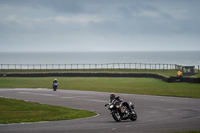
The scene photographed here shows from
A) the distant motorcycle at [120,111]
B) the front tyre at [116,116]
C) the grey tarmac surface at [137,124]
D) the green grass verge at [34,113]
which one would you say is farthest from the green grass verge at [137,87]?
the front tyre at [116,116]

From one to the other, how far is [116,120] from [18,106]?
12.4m

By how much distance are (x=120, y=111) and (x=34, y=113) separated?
745 cm

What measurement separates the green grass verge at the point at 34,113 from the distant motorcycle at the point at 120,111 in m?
3.56

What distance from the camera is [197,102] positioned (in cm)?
3297

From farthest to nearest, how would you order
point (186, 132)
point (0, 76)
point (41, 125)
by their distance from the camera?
point (0, 76)
point (41, 125)
point (186, 132)

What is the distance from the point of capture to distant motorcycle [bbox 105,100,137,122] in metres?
22.2

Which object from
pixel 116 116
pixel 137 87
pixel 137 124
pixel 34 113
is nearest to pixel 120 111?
pixel 116 116

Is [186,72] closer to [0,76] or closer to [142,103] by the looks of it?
[142,103]

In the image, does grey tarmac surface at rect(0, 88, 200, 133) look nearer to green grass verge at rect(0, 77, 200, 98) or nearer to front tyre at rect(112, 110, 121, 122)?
front tyre at rect(112, 110, 121, 122)

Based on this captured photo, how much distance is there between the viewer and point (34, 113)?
91.0 ft

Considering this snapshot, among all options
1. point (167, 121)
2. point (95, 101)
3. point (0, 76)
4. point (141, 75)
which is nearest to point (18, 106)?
point (95, 101)

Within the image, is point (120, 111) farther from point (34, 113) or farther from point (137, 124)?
point (34, 113)

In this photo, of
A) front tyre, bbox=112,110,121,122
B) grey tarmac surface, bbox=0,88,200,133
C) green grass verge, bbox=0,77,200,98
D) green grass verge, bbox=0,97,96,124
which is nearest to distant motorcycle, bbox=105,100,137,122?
front tyre, bbox=112,110,121,122

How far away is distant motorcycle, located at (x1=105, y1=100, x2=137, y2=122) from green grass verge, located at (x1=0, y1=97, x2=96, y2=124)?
356 centimetres
